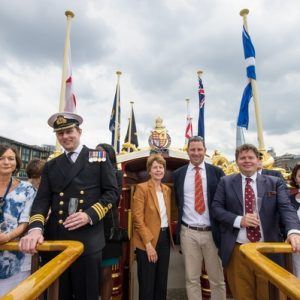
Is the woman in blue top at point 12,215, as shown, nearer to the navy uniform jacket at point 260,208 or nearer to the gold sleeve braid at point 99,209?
the gold sleeve braid at point 99,209

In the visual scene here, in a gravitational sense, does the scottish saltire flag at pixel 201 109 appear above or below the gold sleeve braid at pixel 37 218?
above

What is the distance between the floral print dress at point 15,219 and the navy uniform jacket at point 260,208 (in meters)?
1.69

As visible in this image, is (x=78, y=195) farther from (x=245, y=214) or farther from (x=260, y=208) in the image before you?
(x=260, y=208)

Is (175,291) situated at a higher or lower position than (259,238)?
lower

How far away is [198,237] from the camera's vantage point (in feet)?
9.34

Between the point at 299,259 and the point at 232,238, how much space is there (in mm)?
608

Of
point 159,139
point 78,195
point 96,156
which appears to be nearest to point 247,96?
point 159,139

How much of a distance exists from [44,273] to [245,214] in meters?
1.80

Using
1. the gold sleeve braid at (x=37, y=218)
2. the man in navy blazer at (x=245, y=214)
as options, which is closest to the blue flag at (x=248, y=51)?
the man in navy blazer at (x=245, y=214)

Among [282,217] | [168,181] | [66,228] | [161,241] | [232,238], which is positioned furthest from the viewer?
[168,181]

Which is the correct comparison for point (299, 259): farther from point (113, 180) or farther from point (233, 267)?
point (113, 180)

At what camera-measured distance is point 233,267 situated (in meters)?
2.44

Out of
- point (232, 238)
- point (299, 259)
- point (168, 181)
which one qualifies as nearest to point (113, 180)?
point (232, 238)

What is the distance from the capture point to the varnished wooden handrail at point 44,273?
962mm
